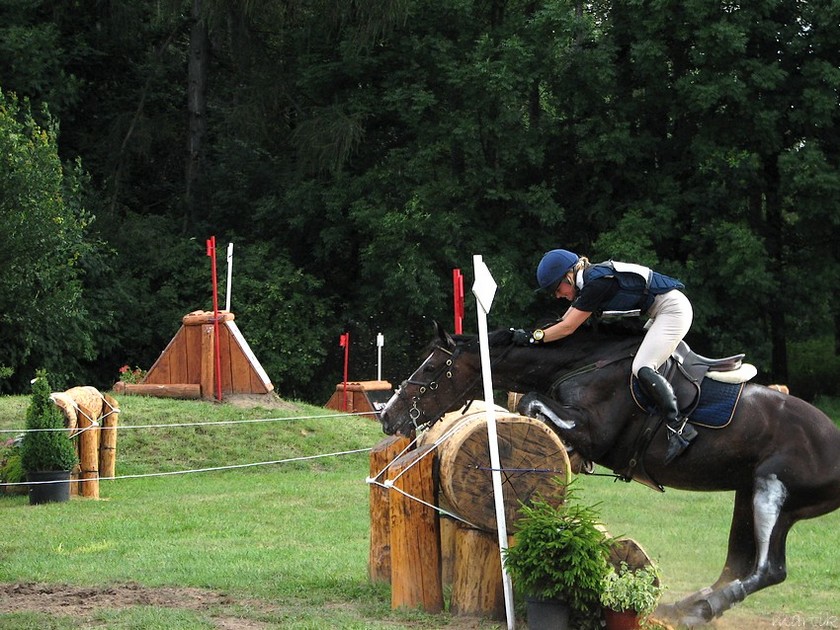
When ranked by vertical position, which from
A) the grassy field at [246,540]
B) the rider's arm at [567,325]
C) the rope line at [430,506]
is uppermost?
the rider's arm at [567,325]

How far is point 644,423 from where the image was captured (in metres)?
6.45

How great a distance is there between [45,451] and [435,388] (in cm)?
729

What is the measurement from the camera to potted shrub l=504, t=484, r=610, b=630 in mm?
5902

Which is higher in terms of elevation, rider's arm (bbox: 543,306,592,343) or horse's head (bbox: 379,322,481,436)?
rider's arm (bbox: 543,306,592,343)

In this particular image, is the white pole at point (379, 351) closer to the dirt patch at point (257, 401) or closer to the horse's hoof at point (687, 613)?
the dirt patch at point (257, 401)

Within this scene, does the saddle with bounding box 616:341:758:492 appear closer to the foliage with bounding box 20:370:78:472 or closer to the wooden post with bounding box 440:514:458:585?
the wooden post with bounding box 440:514:458:585

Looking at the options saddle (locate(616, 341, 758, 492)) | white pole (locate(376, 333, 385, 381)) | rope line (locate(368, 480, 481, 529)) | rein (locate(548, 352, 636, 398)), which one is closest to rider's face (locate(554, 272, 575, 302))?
rein (locate(548, 352, 636, 398))

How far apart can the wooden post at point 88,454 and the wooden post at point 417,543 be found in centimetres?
706

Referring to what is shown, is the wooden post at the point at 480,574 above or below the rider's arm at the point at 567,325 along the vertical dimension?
below

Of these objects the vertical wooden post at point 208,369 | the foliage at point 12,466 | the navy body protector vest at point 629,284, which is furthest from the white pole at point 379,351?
the navy body protector vest at point 629,284

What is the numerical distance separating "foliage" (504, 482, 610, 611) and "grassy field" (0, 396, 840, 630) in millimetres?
256

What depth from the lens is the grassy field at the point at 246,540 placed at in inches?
270

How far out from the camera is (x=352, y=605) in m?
7.06

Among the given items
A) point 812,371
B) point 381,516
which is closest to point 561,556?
point 381,516
